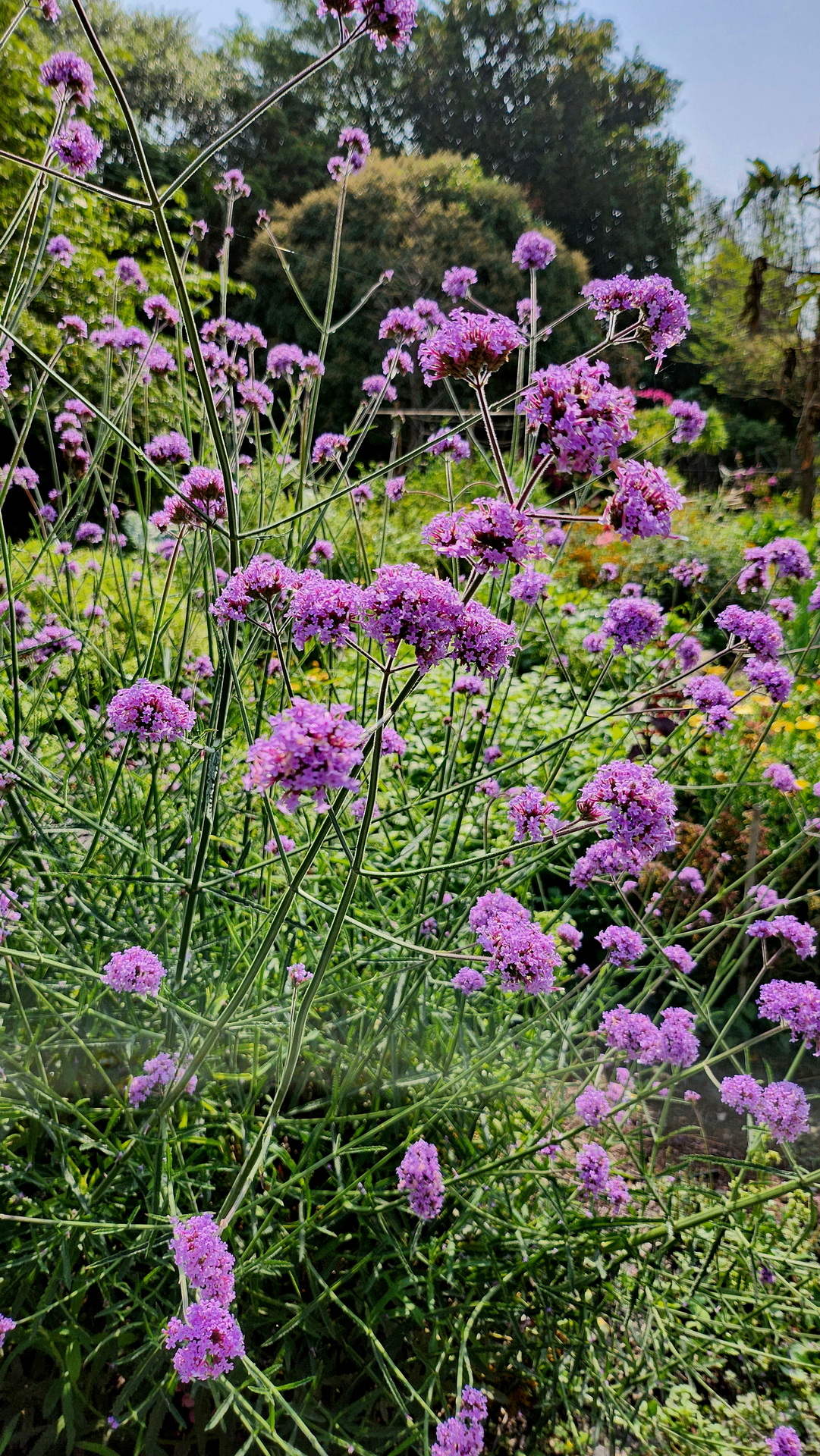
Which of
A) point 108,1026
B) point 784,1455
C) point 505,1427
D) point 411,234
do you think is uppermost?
point 411,234

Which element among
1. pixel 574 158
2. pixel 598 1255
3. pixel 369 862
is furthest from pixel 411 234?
pixel 598 1255

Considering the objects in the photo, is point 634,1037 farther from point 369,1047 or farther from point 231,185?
point 231,185

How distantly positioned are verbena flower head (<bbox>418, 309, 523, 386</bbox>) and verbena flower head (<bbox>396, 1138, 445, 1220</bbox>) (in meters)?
1.29

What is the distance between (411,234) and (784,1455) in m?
17.6

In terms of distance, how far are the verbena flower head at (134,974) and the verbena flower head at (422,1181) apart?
1.83 ft

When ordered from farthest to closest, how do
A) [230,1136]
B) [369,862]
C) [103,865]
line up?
[369,862], [103,865], [230,1136]

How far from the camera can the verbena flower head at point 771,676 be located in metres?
1.69

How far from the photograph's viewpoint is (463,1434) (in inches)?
51.4

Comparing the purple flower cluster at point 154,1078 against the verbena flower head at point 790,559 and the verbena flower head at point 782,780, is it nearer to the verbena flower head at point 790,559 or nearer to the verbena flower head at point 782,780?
the verbena flower head at point 782,780

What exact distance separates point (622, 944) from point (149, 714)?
1.09 metres

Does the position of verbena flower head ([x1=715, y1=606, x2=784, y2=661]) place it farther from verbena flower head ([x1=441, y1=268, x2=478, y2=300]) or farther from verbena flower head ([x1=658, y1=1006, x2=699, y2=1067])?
verbena flower head ([x1=441, y1=268, x2=478, y2=300])

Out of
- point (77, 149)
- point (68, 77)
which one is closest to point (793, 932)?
point (77, 149)

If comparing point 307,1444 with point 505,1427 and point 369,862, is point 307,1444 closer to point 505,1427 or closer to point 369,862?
point 505,1427

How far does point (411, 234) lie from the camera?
613 inches
